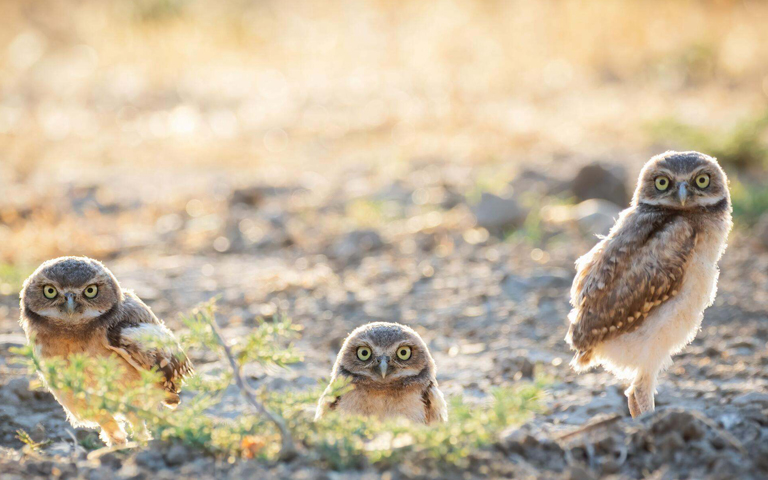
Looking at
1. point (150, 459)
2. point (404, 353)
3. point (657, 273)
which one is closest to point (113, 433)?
point (150, 459)

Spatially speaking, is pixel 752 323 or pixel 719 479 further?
pixel 752 323

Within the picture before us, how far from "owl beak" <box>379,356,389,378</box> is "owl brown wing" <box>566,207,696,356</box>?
116cm

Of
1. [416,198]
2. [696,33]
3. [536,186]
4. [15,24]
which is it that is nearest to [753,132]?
Result: [536,186]

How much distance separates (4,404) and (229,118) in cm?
1121

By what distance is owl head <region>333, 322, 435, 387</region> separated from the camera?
4836 millimetres

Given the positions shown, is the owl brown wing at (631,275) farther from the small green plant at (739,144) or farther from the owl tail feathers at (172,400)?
the small green plant at (739,144)

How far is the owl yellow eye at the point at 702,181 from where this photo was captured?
495cm

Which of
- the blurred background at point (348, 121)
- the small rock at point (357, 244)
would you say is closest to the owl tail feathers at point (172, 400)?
the blurred background at point (348, 121)

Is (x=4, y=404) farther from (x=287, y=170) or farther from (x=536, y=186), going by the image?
(x=287, y=170)

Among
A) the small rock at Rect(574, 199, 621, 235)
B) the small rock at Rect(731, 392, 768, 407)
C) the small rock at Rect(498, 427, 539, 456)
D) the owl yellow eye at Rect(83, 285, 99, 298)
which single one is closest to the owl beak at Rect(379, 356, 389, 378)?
the small rock at Rect(498, 427, 539, 456)

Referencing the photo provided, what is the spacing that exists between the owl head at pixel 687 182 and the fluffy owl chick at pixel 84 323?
279 cm

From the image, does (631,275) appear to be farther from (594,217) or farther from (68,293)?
(594,217)

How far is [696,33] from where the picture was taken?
725 inches

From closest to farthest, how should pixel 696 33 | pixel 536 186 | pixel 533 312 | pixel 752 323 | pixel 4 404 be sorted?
pixel 4 404, pixel 752 323, pixel 533 312, pixel 536 186, pixel 696 33
